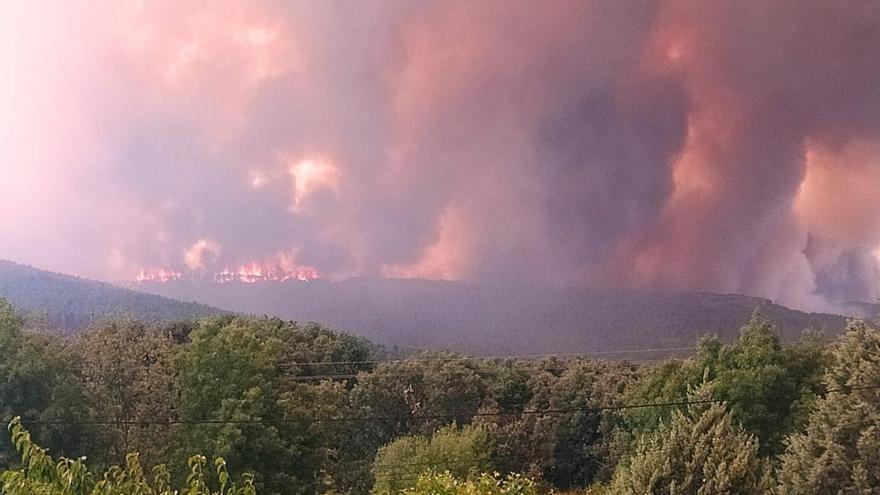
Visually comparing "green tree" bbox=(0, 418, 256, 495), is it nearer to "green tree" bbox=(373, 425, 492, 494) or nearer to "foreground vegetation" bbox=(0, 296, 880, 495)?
"foreground vegetation" bbox=(0, 296, 880, 495)

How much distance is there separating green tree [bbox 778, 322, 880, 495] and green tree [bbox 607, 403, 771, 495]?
490 cm

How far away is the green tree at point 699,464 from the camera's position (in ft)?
42.1

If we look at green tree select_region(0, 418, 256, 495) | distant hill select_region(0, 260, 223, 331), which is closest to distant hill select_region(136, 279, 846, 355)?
distant hill select_region(0, 260, 223, 331)

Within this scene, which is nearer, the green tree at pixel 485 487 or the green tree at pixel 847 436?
the green tree at pixel 485 487

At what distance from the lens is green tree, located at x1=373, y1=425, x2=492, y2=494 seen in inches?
1148

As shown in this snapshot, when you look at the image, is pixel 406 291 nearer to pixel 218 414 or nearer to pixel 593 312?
pixel 593 312

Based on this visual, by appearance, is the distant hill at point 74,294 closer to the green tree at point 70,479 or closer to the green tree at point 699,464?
the green tree at point 699,464

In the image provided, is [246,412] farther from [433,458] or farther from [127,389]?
[433,458]

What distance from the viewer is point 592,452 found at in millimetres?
39781

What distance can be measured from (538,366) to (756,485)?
34572mm

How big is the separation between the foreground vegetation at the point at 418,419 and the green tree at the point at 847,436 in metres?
0.04

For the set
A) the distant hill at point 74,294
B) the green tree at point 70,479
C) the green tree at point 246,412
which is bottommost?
the green tree at point 246,412

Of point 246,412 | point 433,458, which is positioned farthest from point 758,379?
point 246,412

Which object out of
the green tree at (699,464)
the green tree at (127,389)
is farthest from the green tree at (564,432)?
the green tree at (699,464)
